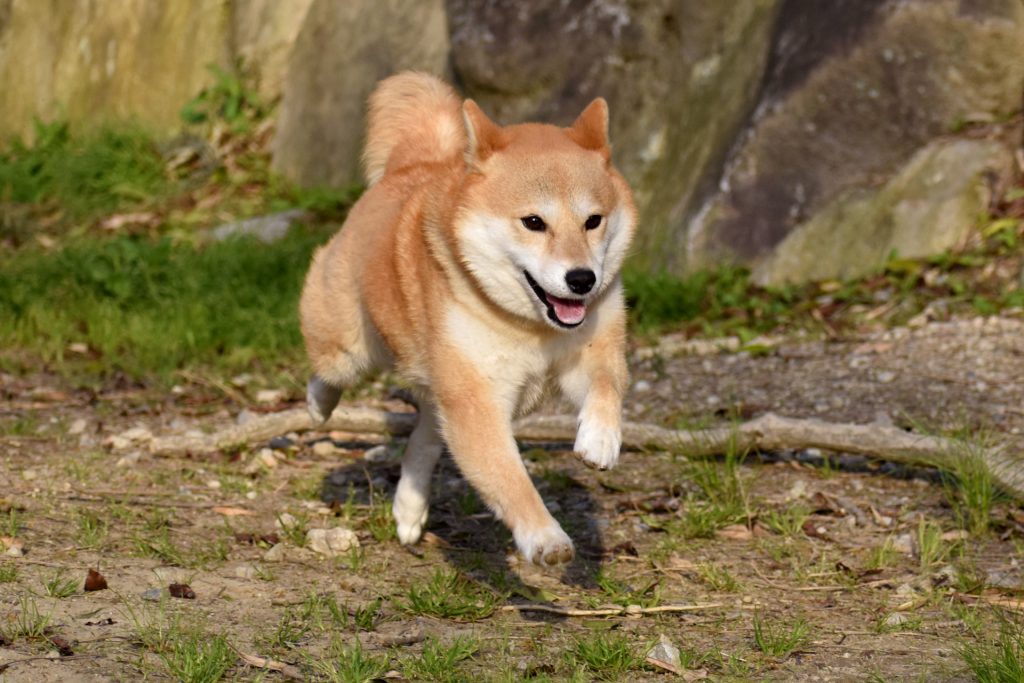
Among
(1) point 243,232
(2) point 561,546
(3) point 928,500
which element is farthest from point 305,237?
(2) point 561,546

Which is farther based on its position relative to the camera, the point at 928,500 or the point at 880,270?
the point at 880,270

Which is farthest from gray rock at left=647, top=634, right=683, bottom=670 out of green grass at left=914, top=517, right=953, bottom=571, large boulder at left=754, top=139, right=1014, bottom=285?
large boulder at left=754, top=139, right=1014, bottom=285

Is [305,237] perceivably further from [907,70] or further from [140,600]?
[140,600]

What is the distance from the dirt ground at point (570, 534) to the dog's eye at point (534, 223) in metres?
0.74

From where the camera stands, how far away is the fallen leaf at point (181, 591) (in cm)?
412

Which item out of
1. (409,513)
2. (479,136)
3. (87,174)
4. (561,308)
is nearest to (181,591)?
(409,513)

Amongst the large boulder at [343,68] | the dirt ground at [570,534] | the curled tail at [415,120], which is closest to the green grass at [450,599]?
the dirt ground at [570,534]

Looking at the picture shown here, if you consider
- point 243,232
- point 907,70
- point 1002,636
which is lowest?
point 243,232

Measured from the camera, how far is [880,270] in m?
7.46

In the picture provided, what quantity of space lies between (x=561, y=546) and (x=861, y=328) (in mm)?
3806

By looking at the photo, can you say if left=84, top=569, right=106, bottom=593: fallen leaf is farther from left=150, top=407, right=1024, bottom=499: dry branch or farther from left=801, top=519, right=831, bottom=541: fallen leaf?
left=801, top=519, right=831, bottom=541: fallen leaf

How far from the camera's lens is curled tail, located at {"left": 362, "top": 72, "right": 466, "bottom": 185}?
5043 millimetres

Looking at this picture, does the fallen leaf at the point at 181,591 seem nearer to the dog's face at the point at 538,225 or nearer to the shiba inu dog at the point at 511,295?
the shiba inu dog at the point at 511,295

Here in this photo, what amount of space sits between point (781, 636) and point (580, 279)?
118cm
